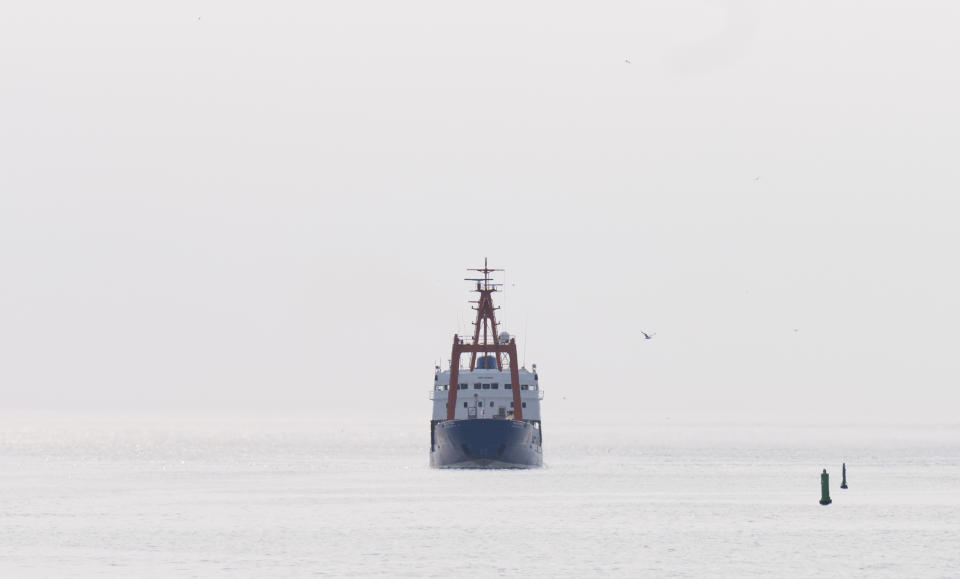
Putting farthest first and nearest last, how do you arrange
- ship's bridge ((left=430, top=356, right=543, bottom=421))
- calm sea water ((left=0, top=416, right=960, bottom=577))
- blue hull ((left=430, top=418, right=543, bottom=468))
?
ship's bridge ((left=430, top=356, right=543, bottom=421))
blue hull ((left=430, top=418, right=543, bottom=468))
calm sea water ((left=0, top=416, right=960, bottom=577))

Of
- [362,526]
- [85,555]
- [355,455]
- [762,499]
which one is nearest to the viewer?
[85,555]

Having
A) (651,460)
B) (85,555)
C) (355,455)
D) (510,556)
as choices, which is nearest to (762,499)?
(510,556)

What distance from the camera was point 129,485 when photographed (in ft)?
375

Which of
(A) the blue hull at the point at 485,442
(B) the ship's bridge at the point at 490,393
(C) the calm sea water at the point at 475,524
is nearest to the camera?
(C) the calm sea water at the point at 475,524

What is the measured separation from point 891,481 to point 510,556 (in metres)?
62.9

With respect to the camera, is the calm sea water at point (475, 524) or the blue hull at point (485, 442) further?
the blue hull at point (485, 442)

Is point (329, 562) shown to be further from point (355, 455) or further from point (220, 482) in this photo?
point (355, 455)

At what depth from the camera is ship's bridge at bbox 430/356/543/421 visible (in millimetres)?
132125

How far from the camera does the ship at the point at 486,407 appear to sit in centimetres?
12262

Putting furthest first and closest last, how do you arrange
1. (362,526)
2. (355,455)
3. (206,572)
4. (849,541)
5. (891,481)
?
1. (355,455)
2. (891,481)
3. (362,526)
4. (849,541)
5. (206,572)

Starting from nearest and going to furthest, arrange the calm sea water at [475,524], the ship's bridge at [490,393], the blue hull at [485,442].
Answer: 1. the calm sea water at [475,524]
2. the blue hull at [485,442]
3. the ship's bridge at [490,393]

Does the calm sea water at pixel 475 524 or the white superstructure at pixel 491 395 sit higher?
the white superstructure at pixel 491 395

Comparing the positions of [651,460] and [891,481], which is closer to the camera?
[891,481]

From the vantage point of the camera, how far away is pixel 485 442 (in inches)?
4815
